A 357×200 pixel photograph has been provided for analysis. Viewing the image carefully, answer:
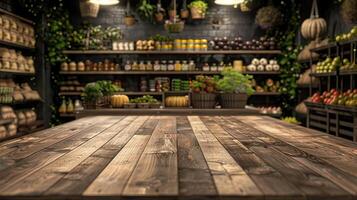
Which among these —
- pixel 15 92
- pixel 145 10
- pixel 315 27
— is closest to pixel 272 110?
pixel 315 27

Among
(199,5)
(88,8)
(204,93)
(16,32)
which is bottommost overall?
(204,93)

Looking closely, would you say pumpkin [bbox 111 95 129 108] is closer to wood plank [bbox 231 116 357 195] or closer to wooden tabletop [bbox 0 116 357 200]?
wooden tabletop [bbox 0 116 357 200]

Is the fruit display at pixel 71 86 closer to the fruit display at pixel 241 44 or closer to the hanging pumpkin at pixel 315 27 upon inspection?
the fruit display at pixel 241 44

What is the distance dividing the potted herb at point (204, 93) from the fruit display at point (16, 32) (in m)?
3.30

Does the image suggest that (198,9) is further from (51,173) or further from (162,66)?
(51,173)

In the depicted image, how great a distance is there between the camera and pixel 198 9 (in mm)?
8727

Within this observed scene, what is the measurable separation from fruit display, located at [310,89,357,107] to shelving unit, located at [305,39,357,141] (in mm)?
54

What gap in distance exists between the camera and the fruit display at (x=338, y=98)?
18.5 feet

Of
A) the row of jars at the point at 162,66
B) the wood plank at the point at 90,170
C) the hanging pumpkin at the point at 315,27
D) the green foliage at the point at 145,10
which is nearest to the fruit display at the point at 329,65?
the hanging pumpkin at the point at 315,27

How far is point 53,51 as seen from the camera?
8.65m

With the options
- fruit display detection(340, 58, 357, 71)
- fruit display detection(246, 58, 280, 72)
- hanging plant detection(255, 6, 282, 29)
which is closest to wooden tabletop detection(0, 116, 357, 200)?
fruit display detection(340, 58, 357, 71)

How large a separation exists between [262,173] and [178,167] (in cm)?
31

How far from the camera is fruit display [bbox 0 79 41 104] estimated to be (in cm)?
701

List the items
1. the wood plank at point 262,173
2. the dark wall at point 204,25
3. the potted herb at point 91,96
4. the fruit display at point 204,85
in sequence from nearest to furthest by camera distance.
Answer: the wood plank at point 262,173
the fruit display at point 204,85
the potted herb at point 91,96
the dark wall at point 204,25
